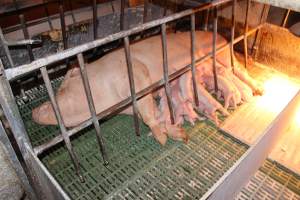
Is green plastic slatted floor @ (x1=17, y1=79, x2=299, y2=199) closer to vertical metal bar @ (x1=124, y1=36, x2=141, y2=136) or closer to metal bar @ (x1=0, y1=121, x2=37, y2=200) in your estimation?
vertical metal bar @ (x1=124, y1=36, x2=141, y2=136)

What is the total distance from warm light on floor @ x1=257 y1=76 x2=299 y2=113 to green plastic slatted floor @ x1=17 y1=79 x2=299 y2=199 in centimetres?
67

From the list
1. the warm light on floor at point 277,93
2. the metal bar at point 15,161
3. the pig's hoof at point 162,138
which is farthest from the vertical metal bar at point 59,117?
the warm light on floor at point 277,93

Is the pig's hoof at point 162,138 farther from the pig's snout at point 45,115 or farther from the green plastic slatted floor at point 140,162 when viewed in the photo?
the pig's snout at point 45,115

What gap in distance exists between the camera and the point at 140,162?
243 cm

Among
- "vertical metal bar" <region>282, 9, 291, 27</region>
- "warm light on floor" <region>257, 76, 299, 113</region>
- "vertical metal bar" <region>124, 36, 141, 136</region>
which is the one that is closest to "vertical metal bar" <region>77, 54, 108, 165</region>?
"vertical metal bar" <region>124, 36, 141, 136</region>

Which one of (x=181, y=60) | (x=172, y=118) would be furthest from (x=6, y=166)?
(x=181, y=60)

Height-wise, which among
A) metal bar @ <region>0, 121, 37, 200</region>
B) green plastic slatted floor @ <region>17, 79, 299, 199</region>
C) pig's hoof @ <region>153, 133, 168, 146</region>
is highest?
metal bar @ <region>0, 121, 37, 200</region>

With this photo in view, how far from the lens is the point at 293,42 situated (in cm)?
316

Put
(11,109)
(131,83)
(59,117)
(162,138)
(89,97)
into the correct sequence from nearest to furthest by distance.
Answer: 1. (11,109)
2. (59,117)
3. (89,97)
4. (131,83)
5. (162,138)

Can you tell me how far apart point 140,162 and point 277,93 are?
1.80 meters

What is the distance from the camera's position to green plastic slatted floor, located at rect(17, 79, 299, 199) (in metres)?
2.21

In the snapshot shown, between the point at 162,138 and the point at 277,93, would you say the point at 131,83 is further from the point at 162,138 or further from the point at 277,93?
the point at 277,93

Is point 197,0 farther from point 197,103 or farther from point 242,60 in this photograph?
point 197,103

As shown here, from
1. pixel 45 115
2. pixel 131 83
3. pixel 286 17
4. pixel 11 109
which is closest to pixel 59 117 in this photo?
pixel 11 109
